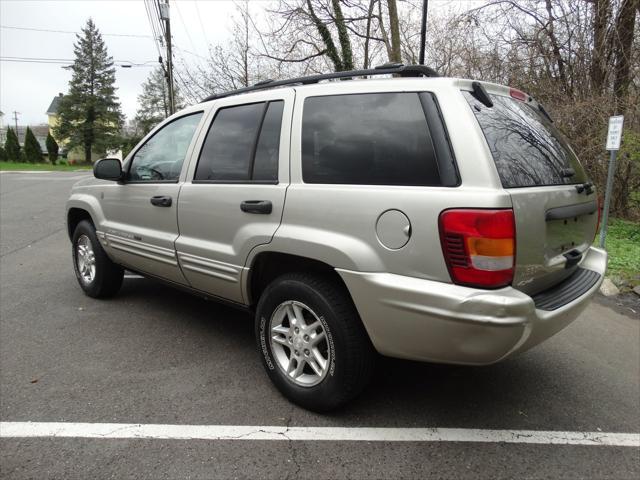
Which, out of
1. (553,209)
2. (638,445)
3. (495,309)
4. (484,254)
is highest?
(553,209)

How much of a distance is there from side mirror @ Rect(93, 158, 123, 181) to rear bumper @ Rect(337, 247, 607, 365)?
2514mm

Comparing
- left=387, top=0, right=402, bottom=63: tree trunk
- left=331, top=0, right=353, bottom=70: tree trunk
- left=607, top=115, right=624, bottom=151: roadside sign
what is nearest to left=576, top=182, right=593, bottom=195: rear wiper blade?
left=607, top=115, right=624, bottom=151: roadside sign

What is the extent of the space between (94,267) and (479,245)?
3899 mm

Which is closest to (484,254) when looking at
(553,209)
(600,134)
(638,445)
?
(553,209)

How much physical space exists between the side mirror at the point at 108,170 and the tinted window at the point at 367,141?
2.03 metres

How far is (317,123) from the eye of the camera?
2.68 m

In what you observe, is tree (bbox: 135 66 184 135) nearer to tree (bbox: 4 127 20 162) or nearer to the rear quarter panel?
tree (bbox: 4 127 20 162)

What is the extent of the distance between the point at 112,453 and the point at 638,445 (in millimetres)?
2788

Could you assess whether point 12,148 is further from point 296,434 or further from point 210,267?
point 296,434

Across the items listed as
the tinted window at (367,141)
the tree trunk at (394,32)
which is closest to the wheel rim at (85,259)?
the tinted window at (367,141)

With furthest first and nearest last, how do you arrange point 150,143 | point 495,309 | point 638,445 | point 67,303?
1. point 67,303
2. point 150,143
3. point 638,445
4. point 495,309

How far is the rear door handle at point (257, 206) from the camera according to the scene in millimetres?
2758

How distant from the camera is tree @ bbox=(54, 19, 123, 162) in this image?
52.0m

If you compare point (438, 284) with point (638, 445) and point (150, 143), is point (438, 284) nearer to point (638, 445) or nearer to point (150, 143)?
point (638, 445)
